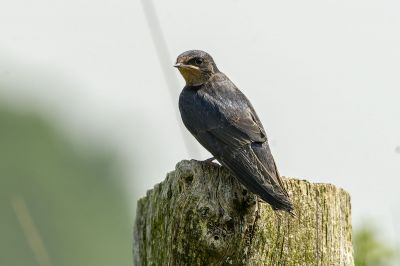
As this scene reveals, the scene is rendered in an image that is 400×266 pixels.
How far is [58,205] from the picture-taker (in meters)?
25.8

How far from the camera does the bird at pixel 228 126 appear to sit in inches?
214

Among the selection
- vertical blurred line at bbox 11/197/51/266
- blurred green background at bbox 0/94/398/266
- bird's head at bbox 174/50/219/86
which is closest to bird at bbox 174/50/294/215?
bird's head at bbox 174/50/219/86

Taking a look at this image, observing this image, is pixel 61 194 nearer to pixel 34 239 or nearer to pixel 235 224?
pixel 34 239

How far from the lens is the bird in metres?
5.43

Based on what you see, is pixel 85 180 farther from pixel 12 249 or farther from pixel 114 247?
pixel 12 249

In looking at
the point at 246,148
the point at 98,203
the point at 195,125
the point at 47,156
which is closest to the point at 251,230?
the point at 246,148

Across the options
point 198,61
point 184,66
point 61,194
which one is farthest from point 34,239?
point 61,194

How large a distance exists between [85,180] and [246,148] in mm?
24515

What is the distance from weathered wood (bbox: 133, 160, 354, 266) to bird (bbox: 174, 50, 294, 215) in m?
0.09

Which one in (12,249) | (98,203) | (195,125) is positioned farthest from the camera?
(98,203)

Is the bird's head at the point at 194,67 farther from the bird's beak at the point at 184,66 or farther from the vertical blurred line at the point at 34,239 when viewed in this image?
the vertical blurred line at the point at 34,239

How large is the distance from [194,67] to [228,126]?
1001 millimetres

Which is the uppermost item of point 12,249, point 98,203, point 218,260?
point 218,260

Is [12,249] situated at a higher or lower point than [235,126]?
lower
